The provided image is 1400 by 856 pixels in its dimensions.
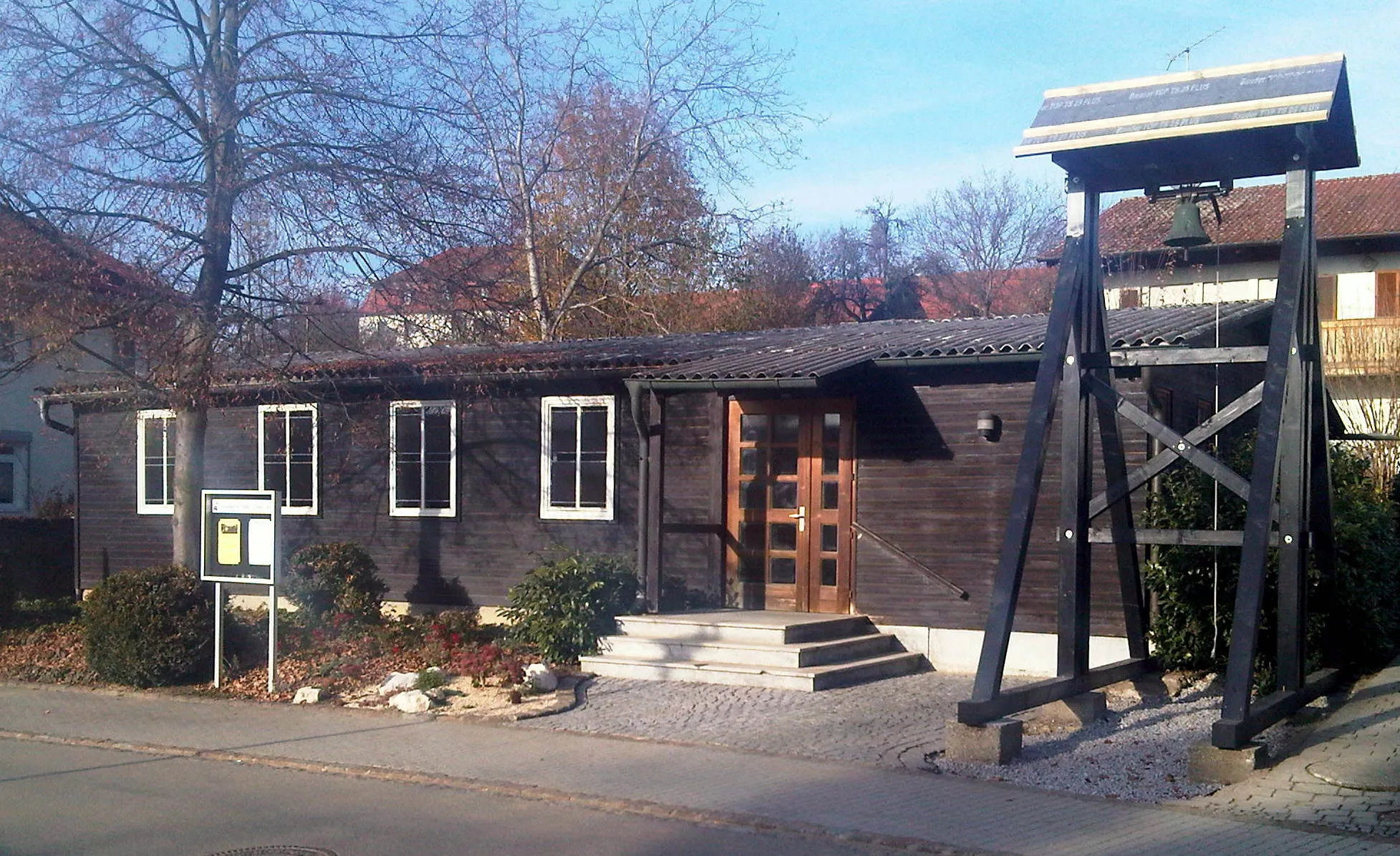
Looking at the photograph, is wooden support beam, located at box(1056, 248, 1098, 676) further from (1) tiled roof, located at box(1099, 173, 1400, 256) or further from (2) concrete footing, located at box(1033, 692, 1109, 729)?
(1) tiled roof, located at box(1099, 173, 1400, 256)

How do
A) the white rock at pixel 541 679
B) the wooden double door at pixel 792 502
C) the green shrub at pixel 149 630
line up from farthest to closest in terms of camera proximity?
the wooden double door at pixel 792 502
the green shrub at pixel 149 630
the white rock at pixel 541 679

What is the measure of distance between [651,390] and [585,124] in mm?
17810

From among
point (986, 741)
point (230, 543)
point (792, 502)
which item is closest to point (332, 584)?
point (230, 543)

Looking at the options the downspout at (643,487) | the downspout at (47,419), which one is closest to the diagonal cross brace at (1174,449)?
the downspout at (643,487)

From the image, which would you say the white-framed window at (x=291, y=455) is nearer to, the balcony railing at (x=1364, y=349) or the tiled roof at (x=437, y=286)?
the tiled roof at (x=437, y=286)

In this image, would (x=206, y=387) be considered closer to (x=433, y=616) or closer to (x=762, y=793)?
(x=433, y=616)

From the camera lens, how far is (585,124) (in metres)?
30.2

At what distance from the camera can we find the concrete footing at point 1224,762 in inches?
316

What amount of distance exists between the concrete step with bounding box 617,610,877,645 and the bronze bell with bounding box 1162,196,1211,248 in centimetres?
506

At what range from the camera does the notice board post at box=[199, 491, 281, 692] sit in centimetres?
1245

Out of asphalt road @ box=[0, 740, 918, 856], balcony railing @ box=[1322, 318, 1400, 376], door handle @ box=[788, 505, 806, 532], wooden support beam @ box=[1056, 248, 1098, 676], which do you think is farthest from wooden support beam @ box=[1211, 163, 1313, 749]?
balcony railing @ box=[1322, 318, 1400, 376]

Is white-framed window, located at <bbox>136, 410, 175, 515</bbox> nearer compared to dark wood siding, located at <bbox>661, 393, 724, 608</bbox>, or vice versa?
dark wood siding, located at <bbox>661, 393, 724, 608</bbox>

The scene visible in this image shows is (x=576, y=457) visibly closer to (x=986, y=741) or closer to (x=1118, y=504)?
(x=1118, y=504)

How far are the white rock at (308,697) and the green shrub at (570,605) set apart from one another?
224cm
